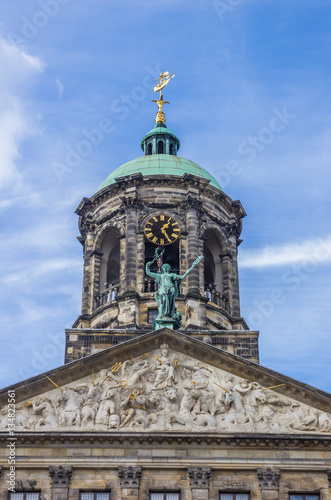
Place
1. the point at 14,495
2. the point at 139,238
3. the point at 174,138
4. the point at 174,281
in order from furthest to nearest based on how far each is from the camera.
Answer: the point at 174,138 < the point at 139,238 < the point at 174,281 < the point at 14,495

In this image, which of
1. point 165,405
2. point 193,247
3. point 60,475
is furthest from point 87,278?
point 60,475

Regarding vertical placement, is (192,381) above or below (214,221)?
below

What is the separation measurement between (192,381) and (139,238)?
32.0 ft

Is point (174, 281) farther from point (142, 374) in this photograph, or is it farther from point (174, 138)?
point (174, 138)

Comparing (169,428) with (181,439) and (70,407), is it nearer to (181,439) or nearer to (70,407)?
(181,439)

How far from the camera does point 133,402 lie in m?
32.3

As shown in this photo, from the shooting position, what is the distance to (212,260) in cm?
4341

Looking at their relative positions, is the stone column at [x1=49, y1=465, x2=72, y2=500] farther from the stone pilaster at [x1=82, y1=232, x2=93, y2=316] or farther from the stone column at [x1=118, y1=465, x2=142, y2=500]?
Answer: the stone pilaster at [x1=82, y1=232, x2=93, y2=316]

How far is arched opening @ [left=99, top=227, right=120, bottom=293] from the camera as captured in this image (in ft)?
138

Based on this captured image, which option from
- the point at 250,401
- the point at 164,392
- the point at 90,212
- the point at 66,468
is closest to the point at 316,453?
the point at 250,401

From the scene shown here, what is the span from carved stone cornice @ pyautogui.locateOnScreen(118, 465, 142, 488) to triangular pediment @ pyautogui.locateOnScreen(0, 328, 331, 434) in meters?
1.31

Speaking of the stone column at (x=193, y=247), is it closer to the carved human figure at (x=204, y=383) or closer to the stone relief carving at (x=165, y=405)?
the carved human figure at (x=204, y=383)

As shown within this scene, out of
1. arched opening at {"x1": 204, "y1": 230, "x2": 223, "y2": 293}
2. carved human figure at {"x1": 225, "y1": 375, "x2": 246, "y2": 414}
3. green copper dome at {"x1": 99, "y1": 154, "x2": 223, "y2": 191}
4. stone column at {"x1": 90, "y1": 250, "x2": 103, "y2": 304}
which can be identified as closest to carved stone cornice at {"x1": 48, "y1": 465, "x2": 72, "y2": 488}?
carved human figure at {"x1": 225, "y1": 375, "x2": 246, "y2": 414}

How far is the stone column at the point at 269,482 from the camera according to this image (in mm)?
31047
